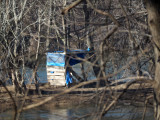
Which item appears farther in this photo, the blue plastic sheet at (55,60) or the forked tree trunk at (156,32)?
the blue plastic sheet at (55,60)

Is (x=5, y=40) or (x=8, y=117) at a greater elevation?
(x=5, y=40)

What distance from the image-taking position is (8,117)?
11.3 metres

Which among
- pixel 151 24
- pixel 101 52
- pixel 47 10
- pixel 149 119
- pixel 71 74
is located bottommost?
pixel 149 119

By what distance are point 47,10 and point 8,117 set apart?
180 inches

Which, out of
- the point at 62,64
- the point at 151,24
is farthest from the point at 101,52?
the point at 62,64

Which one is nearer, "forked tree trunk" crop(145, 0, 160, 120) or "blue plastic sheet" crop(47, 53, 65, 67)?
"forked tree trunk" crop(145, 0, 160, 120)

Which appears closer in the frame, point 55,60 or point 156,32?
point 156,32

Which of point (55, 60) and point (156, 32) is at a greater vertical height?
point (156, 32)

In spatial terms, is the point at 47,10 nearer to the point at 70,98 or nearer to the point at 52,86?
the point at 70,98

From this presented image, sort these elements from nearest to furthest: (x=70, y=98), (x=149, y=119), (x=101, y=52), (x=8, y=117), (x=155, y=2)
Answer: (x=101, y=52), (x=155, y=2), (x=149, y=119), (x=8, y=117), (x=70, y=98)

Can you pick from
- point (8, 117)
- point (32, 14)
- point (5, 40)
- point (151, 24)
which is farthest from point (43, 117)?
point (151, 24)

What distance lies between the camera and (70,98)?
13.0 meters

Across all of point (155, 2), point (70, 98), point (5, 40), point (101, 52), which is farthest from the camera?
point (70, 98)

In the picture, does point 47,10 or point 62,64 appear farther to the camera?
point 62,64
